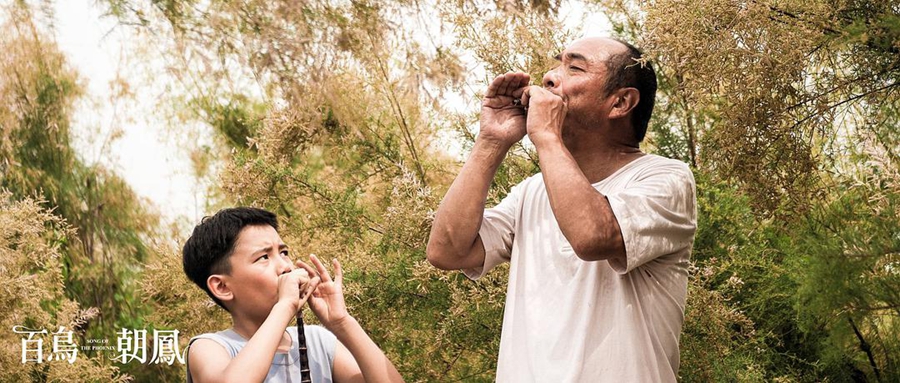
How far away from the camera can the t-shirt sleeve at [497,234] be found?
2195 mm

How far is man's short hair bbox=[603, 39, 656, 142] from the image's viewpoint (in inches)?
85.7

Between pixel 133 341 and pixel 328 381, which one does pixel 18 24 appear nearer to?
pixel 133 341

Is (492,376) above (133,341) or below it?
below

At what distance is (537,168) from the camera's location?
3398 millimetres

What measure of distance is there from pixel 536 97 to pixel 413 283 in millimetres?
1401

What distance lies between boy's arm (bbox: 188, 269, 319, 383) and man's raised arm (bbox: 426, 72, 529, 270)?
319 millimetres

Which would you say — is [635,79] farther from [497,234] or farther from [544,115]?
[497,234]

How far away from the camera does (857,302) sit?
1827 millimetres

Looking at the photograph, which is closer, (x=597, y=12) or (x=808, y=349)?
(x=808, y=349)

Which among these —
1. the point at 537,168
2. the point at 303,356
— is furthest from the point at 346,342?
the point at 537,168

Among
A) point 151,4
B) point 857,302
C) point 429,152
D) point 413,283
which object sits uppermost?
point 151,4

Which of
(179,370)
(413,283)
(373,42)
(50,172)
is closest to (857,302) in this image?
(413,283)

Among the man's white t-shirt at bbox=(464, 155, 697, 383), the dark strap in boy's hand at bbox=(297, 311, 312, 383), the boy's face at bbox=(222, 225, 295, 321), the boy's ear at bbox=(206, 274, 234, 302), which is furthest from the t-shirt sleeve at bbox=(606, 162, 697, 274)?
the boy's ear at bbox=(206, 274, 234, 302)

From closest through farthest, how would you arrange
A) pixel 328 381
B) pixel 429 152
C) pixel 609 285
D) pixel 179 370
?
pixel 609 285, pixel 328 381, pixel 429 152, pixel 179 370
